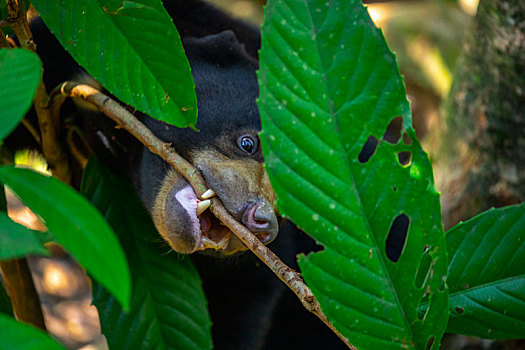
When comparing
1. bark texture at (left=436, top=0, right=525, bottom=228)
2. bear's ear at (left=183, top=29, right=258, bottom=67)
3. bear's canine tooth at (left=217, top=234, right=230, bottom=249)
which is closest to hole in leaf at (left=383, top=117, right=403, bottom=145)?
bark texture at (left=436, top=0, right=525, bottom=228)

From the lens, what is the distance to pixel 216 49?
2227mm

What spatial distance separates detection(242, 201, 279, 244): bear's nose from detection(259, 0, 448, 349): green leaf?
1.99ft

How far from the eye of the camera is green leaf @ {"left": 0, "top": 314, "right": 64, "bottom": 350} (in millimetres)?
615

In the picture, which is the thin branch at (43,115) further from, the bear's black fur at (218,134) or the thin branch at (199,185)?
the bear's black fur at (218,134)

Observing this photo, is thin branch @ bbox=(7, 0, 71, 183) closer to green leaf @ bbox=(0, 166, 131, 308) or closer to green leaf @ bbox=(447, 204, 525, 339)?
green leaf @ bbox=(0, 166, 131, 308)

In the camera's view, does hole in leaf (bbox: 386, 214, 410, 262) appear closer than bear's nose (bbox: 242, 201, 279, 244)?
No

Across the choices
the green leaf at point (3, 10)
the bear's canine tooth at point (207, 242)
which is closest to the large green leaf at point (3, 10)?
the green leaf at point (3, 10)

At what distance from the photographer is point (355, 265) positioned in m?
0.94

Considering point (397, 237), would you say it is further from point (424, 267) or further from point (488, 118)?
point (424, 267)

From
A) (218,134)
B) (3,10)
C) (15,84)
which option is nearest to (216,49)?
(218,134)

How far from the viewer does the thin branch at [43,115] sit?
4.25 feet

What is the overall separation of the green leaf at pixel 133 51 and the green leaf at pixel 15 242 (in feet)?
1.70

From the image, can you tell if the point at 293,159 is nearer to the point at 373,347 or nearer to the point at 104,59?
the point at 373,347

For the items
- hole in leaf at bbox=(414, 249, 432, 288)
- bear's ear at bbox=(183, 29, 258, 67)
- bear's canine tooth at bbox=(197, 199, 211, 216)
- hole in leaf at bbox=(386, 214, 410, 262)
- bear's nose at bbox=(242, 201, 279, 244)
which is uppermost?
hole in leaf at bbox=(414, 249, 432, 288)
